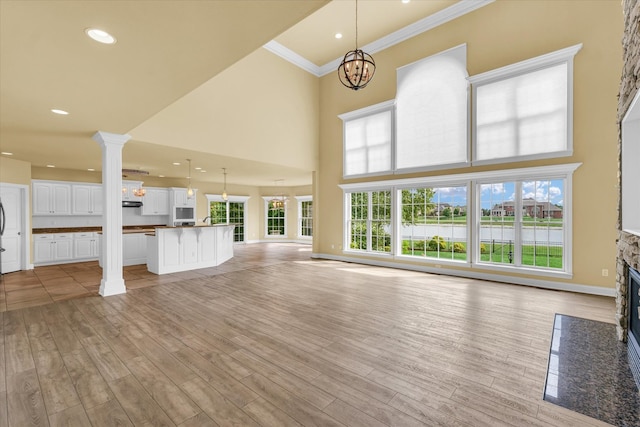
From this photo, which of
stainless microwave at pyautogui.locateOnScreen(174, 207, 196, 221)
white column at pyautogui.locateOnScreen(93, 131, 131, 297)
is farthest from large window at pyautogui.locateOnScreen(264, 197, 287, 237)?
white column at pyautogui.locateOnScreen(93, 131, 131, 297)

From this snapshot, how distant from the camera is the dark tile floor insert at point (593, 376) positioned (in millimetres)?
1977

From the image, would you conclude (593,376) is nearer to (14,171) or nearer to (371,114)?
(371,114)

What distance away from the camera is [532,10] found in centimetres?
541

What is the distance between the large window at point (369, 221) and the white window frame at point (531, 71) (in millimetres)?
2528

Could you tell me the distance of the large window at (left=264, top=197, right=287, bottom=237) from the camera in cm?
1416

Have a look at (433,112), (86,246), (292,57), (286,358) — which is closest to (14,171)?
(86,246)

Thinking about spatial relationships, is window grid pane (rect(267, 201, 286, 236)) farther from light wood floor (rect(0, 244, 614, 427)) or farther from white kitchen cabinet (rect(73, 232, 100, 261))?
light wood floor (rect(0, 244, 614, 427))

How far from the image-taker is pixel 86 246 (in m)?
8.38

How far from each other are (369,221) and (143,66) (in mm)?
6507

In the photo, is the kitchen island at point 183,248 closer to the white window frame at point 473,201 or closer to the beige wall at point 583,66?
the white window frame at point 473,201

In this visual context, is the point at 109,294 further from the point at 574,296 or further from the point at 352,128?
the point at 574,296

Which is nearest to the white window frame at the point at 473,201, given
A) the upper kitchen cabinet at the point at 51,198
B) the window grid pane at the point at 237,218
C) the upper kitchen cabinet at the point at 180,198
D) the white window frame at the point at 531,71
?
the white window frame at the point at 531,71

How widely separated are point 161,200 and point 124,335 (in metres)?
8.43

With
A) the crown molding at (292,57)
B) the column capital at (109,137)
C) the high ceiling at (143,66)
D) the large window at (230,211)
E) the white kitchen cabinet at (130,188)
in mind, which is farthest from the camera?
the large window at (230,211)
